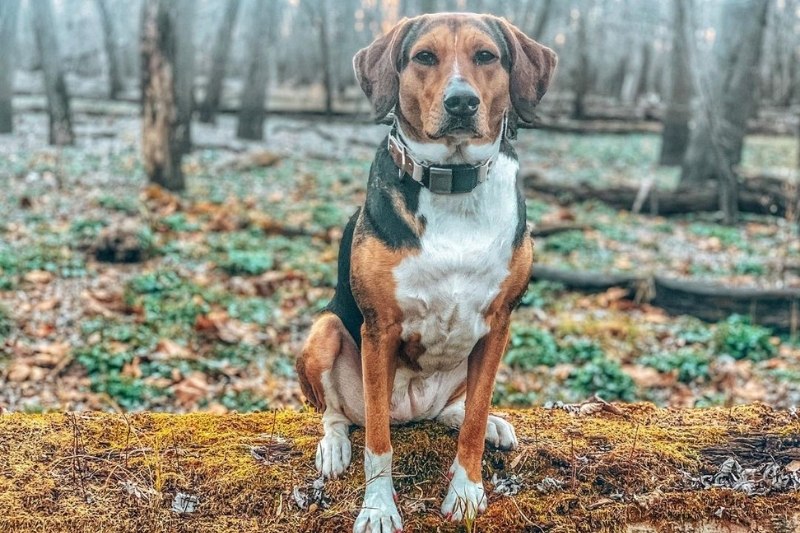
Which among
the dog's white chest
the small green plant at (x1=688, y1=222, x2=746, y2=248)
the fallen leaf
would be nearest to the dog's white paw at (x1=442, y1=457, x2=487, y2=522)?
the dog's white chest

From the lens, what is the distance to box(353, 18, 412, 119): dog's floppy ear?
10.0ft

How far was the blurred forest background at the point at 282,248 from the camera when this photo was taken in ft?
20.0

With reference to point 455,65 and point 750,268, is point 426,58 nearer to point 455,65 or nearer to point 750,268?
point 455,65

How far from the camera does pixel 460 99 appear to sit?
2791mm

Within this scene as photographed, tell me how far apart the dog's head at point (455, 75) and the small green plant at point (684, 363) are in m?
3.91

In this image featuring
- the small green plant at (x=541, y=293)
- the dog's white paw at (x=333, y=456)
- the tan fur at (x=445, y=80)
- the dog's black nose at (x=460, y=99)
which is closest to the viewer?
the dog's black nose at (x=460, y=99)

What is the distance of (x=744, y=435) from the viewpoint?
11.9ft

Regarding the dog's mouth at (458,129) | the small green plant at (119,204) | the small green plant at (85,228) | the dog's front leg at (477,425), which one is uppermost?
the dog's mouth at (458,129)

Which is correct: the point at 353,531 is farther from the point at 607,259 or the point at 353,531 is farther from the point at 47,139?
the point at 47,139

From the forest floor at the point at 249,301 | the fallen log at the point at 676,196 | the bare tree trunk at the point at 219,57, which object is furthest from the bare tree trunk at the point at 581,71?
the forest floor at the point at 249,301

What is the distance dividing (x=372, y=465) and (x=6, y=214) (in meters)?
7.89

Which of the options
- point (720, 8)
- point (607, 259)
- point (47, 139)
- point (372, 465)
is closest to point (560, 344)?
point (607, 259)

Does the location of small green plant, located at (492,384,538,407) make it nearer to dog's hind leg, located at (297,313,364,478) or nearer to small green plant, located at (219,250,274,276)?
dog's hind leg, located at (297,313,364,478)

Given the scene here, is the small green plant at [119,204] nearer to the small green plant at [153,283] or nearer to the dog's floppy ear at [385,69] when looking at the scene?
the small green plant at [153,283]
